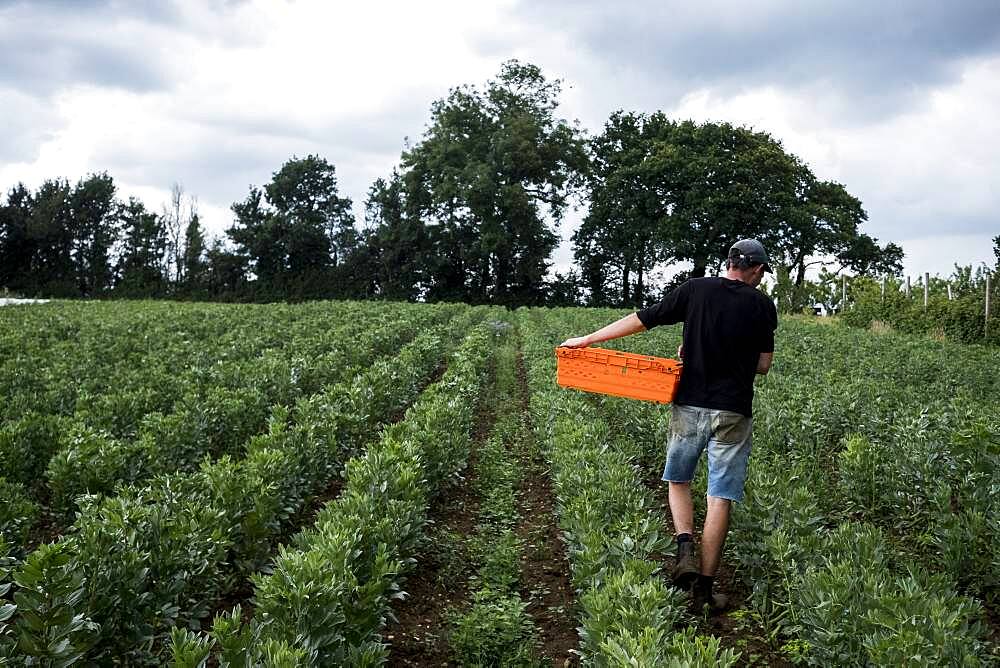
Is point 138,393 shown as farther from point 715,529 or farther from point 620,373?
point 715,529

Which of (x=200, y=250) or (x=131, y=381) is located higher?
(x=200, y=250)

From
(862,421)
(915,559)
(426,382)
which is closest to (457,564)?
(915,559)

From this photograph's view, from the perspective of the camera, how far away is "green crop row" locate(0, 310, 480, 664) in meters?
3.42

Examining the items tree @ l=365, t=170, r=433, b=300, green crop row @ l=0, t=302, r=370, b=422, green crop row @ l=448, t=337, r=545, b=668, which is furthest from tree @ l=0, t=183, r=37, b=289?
green crop row @ l=448, t=337, r=545, b=668

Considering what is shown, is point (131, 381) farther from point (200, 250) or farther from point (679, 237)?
point (200, 250)

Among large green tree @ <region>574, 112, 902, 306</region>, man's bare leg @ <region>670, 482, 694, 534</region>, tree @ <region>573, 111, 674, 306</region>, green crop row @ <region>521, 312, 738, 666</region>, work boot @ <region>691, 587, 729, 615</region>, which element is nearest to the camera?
green crop row @ <region>521, 312, 738, 666</region>

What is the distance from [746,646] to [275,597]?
9.05 feet

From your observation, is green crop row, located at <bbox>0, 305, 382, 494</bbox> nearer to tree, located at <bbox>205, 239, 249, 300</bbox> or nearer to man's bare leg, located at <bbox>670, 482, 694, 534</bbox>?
man's bare leg, located at <bbox>670, 482, 694, 534</bbox>

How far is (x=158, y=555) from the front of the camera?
14.4ft

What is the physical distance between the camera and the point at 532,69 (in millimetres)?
50406

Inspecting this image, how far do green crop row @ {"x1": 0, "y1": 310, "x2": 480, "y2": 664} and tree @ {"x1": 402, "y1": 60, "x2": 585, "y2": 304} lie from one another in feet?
132

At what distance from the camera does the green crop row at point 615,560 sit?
3254 millimetres

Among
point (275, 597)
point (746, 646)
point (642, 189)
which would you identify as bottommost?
point (746, 646)

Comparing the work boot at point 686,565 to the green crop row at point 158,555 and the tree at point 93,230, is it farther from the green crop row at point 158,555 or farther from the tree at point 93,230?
the tree at point 93,230
